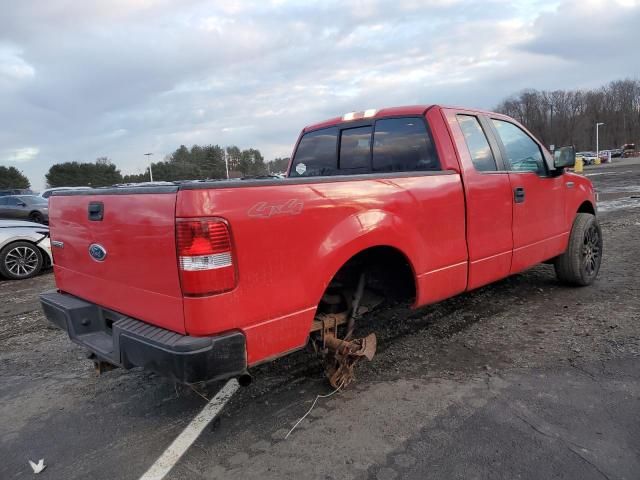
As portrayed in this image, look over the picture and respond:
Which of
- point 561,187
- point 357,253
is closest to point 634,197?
point 561,187

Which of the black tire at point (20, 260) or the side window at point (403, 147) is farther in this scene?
the black tire at point (20, 260)

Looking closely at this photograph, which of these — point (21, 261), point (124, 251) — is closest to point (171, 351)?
point (124, 251)

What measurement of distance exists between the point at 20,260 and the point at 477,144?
7.76 meters

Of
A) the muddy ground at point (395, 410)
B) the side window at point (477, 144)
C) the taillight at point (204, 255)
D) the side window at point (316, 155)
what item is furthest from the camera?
the side window at point (316, 155)

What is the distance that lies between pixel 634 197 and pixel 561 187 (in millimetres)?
13084

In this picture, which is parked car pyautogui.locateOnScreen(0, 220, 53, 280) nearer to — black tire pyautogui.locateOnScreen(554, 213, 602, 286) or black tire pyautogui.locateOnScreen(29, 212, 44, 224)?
black tire pyautogui.locateOnScreen(554, 213, 602, 286)

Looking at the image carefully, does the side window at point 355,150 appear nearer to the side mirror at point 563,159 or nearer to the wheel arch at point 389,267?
the wheel arch at point 389,267

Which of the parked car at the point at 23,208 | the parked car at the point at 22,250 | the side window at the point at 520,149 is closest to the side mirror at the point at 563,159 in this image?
the side window at the point at 520,149

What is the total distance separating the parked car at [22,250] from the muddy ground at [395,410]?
3.93m

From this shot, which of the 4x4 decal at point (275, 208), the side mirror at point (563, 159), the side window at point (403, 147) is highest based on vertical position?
the side window at point (403, 147)

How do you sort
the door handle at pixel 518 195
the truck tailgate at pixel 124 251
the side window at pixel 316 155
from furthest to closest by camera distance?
1. the side window at pixel 316 155
2. the door handle at pixel 518 195
3. the truck tailgate at pixel 124 251

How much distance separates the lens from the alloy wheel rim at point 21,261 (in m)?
8.18

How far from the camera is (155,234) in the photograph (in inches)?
99.6

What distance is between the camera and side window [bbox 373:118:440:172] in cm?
395
